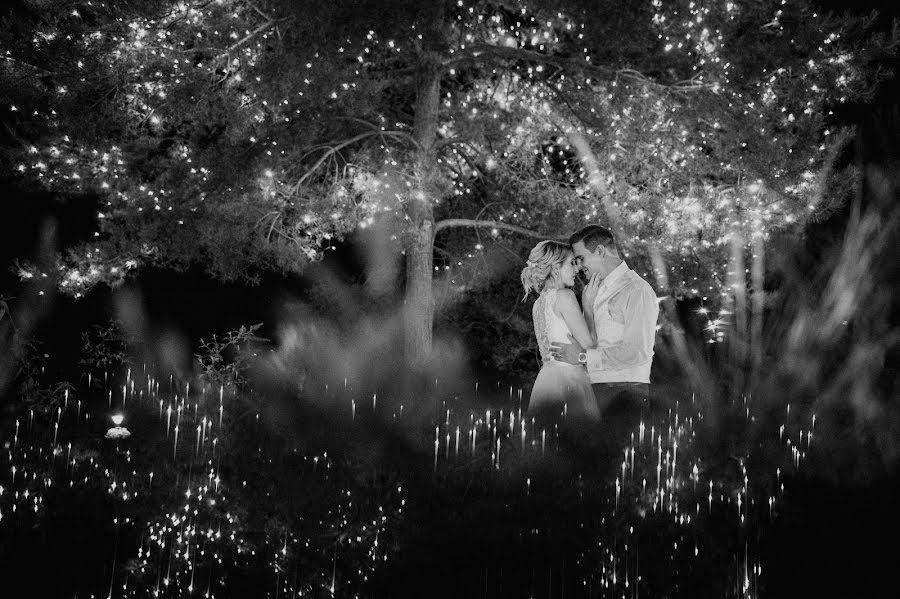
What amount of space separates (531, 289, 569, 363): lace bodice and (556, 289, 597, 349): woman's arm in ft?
0.18

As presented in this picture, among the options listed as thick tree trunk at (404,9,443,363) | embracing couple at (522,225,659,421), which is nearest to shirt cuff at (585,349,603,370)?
embracing couple at (522,225,659,421)

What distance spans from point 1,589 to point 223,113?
887 cm

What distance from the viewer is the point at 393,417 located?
30.6 ft

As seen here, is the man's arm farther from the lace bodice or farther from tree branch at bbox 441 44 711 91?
tree branch at bbox 441 44 711 91

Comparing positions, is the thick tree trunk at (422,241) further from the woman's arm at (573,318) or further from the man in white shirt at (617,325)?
the man in white shirt at (617,325)

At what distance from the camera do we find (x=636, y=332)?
5676 mm

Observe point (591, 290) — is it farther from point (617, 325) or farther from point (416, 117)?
point (416, 117)

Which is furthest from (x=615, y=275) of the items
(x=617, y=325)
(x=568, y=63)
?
(x=568, y=63)

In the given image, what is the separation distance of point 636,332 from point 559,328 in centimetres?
103

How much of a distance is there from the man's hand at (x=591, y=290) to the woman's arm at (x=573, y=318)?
3.8 inches

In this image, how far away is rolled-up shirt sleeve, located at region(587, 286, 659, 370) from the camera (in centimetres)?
567

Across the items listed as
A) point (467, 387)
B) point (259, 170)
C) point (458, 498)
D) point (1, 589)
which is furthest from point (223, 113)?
point (1, 589)

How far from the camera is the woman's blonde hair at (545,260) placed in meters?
6.71

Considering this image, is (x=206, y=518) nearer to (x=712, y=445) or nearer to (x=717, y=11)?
Answer: (x=712, y=445)
